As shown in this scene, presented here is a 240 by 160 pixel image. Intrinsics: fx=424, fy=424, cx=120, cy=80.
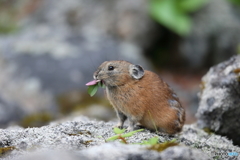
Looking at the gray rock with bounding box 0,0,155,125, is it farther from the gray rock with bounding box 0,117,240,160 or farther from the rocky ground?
the gray rock with bounding box 0,117,240,160

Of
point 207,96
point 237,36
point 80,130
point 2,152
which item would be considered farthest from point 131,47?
point 2,152

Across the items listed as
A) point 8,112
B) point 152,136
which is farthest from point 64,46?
point 152,136

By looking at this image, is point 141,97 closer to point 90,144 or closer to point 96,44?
point 90,144

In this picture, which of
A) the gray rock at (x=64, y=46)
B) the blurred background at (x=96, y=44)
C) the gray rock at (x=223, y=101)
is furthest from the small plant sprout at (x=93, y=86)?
the blurred background at (x=96, y=44)

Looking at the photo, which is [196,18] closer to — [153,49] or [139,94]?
[153,49]

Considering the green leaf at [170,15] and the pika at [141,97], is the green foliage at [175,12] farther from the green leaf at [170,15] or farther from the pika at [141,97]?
the pika at [141,97]

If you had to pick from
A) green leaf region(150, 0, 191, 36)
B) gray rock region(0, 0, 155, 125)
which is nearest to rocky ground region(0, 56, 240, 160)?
gray rock region(0, 0, 155, 125)
